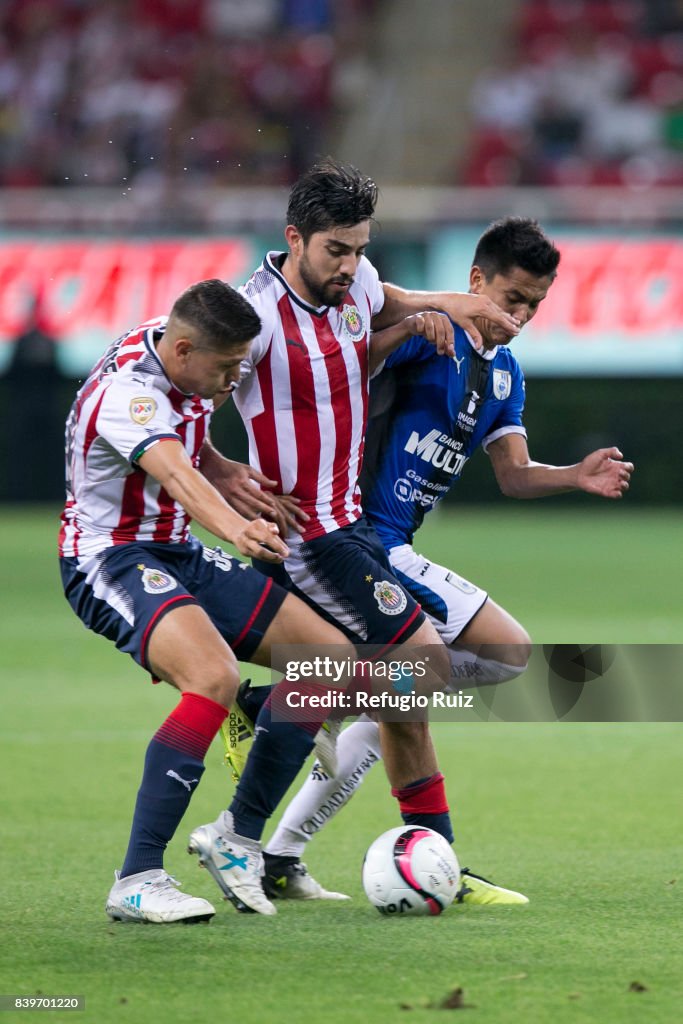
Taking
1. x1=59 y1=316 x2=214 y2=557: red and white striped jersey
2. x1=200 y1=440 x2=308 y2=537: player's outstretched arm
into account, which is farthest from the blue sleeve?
x1=59 y1=316 x2=214 y2=557: red and white striped jersey

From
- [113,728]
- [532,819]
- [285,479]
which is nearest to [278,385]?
[285,479]

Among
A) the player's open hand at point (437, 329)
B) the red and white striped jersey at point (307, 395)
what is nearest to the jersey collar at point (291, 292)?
the red and white striped jersey at point (307, 395)

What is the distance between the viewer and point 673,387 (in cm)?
1894

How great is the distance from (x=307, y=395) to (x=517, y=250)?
2.82 ft

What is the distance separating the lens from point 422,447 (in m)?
5.32

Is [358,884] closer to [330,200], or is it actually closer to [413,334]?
[413,334]

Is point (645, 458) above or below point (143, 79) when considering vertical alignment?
below

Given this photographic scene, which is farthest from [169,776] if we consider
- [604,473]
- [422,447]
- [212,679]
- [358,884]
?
[604,473]

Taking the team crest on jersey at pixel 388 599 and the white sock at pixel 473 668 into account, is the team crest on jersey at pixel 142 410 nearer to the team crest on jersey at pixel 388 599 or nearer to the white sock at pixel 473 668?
the team crest on jersey at pixel 388 599

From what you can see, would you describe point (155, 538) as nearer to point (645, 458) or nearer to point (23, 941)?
point (23, 941)

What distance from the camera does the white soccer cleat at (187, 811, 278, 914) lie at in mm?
4598

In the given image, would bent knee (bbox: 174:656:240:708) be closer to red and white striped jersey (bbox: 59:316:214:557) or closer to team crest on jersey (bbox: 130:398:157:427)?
red and white striped jersey (bbox: 59:316:214:557)

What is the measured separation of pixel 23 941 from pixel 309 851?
1724mm

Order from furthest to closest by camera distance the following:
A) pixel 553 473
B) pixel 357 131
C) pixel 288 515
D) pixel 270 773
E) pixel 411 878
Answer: pixel 357 131
pixel 553 473
pixel 288 515
pixel 270 773
pixel 411 878
